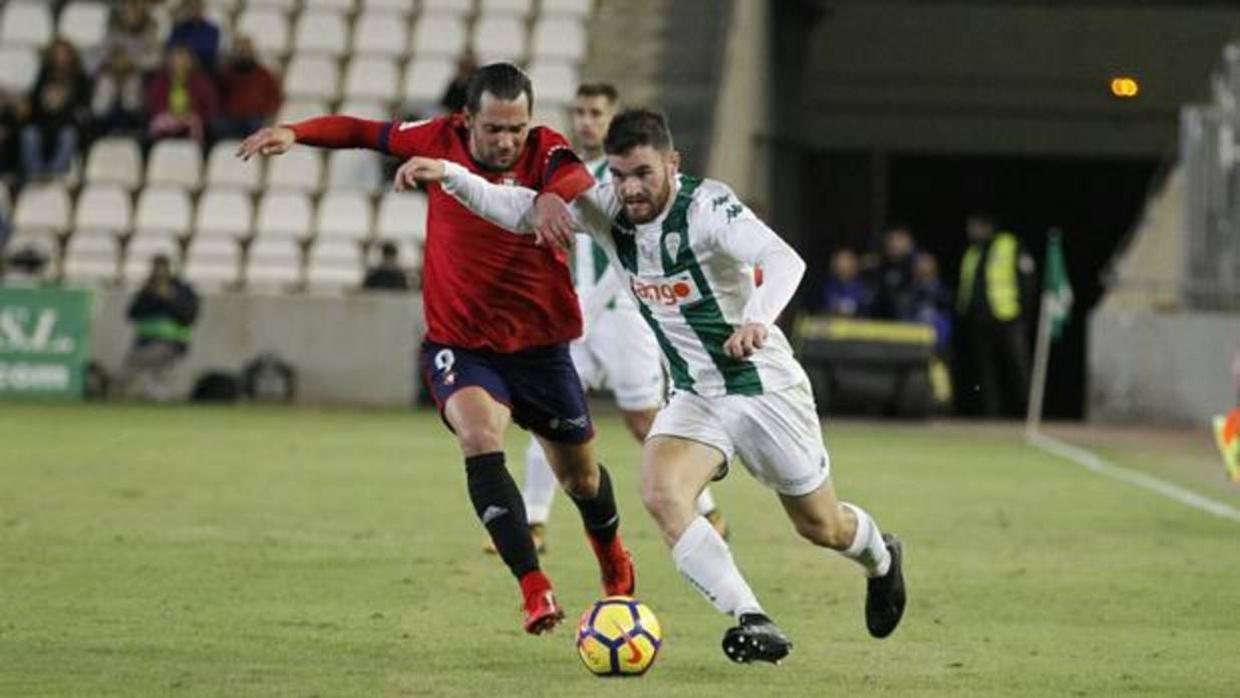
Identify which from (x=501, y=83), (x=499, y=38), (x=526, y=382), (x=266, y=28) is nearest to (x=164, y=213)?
(x=266, y=28)

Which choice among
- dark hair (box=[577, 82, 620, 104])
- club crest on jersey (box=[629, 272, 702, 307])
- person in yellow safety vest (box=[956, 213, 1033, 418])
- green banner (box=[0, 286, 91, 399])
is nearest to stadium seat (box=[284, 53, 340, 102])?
green banner (box=[0, 286, 91, 399])

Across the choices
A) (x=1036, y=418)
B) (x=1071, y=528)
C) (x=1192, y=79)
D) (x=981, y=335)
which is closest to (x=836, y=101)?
(x=1192, y=79)

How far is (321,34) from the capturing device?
28.7m

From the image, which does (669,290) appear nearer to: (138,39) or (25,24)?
(138,39)

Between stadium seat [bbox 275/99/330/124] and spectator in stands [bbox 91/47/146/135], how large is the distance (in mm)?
1396

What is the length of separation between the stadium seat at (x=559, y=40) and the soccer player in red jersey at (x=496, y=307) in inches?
717

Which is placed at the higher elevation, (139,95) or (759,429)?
(139,95)

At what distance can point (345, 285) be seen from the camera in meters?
26.2

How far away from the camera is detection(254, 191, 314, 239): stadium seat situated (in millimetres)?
26797

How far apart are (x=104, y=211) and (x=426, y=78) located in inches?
138

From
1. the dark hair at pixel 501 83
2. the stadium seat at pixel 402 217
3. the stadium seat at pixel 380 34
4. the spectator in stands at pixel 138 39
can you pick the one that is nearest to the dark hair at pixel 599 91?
the dark hair at pixel 501 83

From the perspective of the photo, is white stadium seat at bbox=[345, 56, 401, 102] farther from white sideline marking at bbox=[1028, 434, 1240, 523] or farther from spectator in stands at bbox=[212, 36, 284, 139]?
white sideline marking at bbox=[1028, 434, 1240, 523]

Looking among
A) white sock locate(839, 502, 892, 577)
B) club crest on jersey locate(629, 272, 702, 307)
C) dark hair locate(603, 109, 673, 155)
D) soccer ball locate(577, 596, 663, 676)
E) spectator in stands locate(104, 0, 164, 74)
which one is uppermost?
spectator in stands locate(104, 0, 164, 74)

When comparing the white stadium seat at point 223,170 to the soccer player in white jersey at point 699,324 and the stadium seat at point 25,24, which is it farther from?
the soccer player in white jersey at point 699,324
